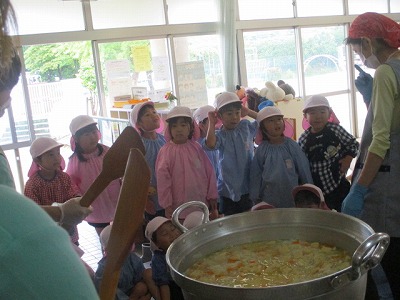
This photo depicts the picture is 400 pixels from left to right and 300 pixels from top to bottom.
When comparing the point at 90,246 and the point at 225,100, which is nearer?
the point at 225,100

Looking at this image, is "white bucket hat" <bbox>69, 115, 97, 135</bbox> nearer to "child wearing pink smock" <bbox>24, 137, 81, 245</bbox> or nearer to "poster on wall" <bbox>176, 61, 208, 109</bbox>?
"child wearing pink smock" <bbox>24, 137, 81, 245</bbox>

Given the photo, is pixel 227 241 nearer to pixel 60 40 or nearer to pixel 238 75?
pixel 60 40

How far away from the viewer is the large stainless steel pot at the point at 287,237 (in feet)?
3.08

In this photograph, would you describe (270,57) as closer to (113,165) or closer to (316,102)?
(316,102)

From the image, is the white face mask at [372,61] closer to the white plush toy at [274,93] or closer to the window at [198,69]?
the white plush toy at [274,93]

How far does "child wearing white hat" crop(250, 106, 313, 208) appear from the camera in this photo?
262 centimetres

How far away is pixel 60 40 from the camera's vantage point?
498cm

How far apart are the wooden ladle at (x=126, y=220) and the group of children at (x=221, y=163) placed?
1.67 m

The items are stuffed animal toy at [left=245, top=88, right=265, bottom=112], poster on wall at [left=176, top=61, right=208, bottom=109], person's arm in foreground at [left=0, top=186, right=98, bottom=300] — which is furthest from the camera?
poster on wall at [left=176, top=61, right=208, bottom=109]

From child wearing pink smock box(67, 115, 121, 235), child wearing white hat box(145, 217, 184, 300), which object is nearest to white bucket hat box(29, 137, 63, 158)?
child wearing pink smock box(67, 115, 121, 235)

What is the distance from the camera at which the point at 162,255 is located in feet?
7.15

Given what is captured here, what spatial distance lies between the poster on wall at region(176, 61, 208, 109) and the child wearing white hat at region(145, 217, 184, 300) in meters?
3.79

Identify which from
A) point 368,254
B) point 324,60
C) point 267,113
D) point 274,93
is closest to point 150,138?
point 267,113

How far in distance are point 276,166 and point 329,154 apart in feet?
1.06
